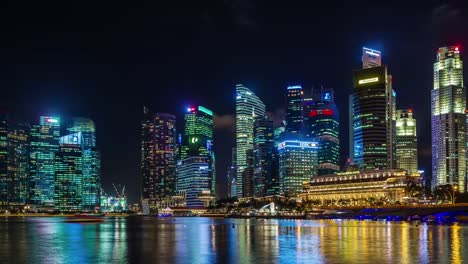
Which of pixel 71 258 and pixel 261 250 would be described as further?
pixel 261 250

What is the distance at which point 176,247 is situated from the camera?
249 ft

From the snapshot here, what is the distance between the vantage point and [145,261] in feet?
191

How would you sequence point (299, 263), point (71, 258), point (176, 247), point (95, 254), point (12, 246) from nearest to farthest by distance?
point (299, 263) < point (71, 258) < point (95, 254) < point (176, 247) < point (12, 246)

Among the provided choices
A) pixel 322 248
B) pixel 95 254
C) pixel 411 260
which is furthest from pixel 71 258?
pixel 411 260

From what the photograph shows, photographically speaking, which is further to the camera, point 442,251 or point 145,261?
point 442,251

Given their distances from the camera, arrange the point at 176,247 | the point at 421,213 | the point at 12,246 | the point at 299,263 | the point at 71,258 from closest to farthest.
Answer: the point at 299,263, the point at 71,258, the point at 176,247, the point at 12,246, the point at 421,213

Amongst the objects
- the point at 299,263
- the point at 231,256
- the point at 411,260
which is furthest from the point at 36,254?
the point at 411,260

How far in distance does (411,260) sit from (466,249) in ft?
46.5

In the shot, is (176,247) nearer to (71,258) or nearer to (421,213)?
(71,258)

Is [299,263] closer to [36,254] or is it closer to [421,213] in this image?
[36,254]

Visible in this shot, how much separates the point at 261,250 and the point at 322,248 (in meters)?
7.49

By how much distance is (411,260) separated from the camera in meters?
56.2

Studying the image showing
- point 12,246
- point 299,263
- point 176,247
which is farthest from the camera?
point 12,246

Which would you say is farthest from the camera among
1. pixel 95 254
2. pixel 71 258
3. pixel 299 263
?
pixel 95 254
